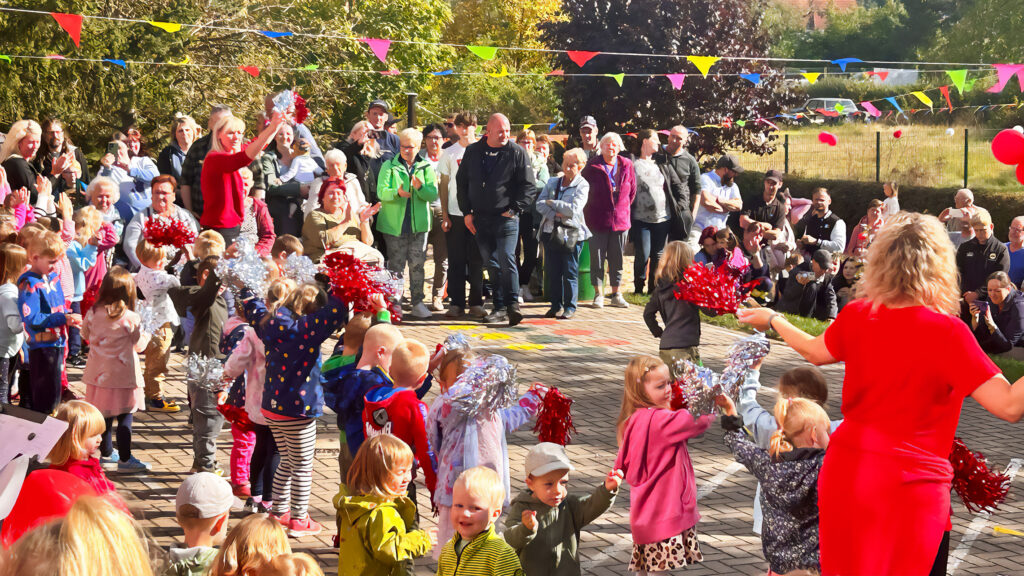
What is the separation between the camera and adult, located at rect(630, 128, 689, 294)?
48.9 feet

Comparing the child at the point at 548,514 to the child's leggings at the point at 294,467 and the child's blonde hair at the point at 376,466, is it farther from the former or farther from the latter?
the child's leggings at the point at 294,467

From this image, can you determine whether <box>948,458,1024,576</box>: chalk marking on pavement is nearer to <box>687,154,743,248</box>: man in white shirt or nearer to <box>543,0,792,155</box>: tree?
<box>687,154,743,248</box>: man in white shirt

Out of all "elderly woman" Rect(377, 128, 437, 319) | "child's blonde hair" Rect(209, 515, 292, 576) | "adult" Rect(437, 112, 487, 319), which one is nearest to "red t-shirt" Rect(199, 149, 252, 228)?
"elderly woman" Rect(377, 128, 437, 319)

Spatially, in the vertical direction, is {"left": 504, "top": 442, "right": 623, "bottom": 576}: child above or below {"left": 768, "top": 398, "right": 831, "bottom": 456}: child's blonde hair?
below

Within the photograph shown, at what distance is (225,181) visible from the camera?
940 centimetres

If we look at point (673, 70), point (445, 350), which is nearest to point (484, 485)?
point (445, 350)

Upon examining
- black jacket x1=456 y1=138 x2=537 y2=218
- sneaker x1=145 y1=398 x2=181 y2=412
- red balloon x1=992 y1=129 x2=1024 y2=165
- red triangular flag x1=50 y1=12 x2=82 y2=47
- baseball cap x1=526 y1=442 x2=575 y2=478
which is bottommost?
sneaker x1=145 y1=398 x2=181 y2=412

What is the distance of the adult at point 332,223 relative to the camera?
11.2m

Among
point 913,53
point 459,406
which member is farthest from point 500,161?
point 913,53

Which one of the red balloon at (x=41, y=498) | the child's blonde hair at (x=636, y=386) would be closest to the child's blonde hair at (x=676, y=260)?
the child's blonde hair at (x=636, y=386)

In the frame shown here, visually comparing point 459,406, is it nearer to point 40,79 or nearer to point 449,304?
point 449,304

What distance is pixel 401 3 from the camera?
141 ft

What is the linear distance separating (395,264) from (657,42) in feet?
52.4

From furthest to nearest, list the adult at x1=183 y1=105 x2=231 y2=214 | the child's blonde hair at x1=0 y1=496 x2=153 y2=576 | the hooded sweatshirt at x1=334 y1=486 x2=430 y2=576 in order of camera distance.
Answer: the adult at x1=183 y1=105 x2=231 y2=214, the hooded sweatshirt at x1=334 y1=486 x2=430 y2=576, the child's blonde hair at x1=0 y1=496 x2=153 y2=576
